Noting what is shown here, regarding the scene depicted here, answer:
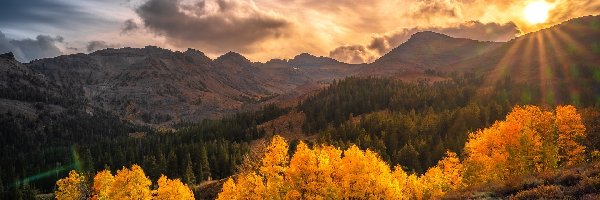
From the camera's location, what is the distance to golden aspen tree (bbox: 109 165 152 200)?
251 ft

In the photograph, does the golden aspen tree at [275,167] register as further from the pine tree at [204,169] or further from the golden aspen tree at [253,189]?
the pine tree at [204,169]

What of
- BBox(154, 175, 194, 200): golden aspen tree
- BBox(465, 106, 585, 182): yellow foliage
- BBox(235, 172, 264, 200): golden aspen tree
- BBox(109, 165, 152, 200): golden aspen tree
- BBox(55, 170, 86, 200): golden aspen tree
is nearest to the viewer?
BBox(235, 172, 264, 200): golden aspen tree

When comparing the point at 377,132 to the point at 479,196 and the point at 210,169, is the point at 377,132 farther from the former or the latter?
the point at 479,196

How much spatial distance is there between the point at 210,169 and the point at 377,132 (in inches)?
2730

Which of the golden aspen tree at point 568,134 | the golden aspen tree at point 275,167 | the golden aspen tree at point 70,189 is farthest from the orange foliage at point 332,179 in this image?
the golden aspen tree at point 70,189

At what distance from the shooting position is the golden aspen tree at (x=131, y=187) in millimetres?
76562

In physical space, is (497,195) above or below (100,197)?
above

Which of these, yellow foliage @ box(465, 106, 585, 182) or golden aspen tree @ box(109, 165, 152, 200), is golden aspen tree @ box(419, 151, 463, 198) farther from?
golden aspen tree @ box(109, 165, 152, 200)

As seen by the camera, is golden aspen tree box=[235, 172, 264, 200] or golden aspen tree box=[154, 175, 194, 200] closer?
golden aspen tree box=[235, 172, 264, 200]

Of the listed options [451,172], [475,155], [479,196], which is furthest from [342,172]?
[451,172]

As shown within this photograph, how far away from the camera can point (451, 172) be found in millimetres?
84625

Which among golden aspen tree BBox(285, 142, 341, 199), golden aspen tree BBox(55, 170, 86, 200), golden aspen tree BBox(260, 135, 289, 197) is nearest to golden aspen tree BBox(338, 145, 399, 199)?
golden aspen tree BBox(285, 142, 341, 199)

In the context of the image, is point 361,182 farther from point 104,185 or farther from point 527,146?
point 104,185

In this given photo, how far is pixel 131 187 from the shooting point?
76.8 m
